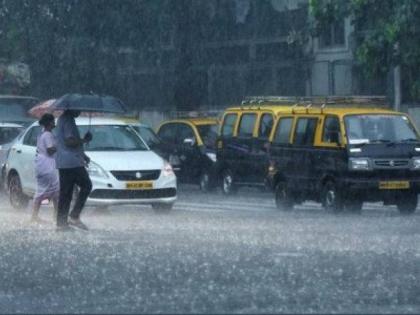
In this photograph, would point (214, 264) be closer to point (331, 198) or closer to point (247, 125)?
point (331, 198)

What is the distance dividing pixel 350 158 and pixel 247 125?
8.11m

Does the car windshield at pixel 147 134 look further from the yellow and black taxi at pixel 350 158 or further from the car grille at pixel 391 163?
the car grille at pixel 391 163

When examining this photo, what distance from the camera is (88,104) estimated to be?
78.4 feet

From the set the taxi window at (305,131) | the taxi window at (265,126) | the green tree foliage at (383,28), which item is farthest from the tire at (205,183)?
the taxi window at (305,131)

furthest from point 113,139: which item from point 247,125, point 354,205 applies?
point 247,125

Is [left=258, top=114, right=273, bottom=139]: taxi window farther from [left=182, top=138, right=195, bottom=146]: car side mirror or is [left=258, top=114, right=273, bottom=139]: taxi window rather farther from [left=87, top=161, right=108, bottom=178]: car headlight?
[left=87, top=161, right=108, bottom=178]: car headlight

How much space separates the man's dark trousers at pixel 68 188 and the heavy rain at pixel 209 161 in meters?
0.02

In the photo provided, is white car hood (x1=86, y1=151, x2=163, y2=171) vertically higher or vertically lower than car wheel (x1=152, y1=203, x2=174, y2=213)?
higher

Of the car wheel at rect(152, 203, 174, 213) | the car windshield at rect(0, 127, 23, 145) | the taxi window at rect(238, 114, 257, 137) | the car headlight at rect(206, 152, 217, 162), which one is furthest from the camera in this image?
the car windshield at rect(0, 127, 23, 145)

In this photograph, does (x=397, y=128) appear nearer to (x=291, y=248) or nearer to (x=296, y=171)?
(x=296, y=171)

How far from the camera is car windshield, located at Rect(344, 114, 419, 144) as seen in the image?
2572 centimetres

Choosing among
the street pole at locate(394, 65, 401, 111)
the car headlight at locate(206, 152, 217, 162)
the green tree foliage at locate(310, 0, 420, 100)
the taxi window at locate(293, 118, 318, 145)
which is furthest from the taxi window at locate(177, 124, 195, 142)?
the taxi window at locate(293, 118, 318, 145)

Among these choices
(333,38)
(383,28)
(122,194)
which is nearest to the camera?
(122,194)

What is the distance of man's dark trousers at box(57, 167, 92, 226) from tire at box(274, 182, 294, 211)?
645cm
